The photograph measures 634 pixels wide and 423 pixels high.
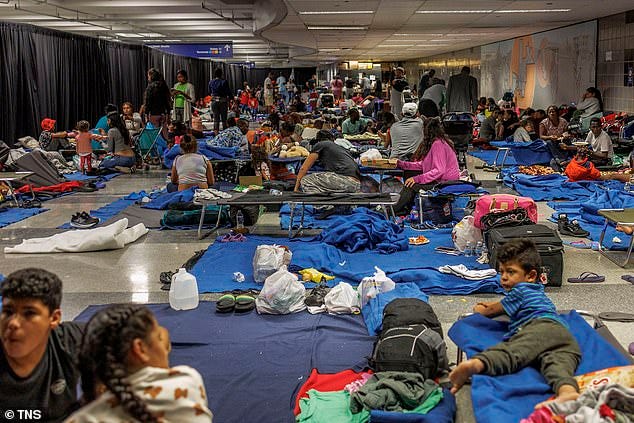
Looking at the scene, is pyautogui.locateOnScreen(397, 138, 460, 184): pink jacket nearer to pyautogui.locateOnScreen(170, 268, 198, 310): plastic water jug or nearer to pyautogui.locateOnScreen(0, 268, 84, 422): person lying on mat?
pyautogui.locateOnScreen(170, 268, 198, 310): plastic water jug

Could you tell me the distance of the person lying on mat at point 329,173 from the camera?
30.5ft

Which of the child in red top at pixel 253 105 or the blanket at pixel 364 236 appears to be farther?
the child in red top at pixel 253 105

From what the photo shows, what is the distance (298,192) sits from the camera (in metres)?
8.95

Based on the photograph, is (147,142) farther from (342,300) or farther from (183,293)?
(342,300)

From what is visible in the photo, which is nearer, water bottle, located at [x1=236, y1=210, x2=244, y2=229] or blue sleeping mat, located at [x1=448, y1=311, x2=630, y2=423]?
blue sleeping mat, located at [x1=448, y1=311, x2=630, y2=423]

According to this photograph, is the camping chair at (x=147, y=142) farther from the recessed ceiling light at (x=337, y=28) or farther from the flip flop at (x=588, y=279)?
the flip flop at (x=588, y=279)

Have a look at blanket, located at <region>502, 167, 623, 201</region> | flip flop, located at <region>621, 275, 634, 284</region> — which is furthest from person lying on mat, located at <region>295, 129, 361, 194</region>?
flip flop, located at <region>621, 275, 634, 284</region>

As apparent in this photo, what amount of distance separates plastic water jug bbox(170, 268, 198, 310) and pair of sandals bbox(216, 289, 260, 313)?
0.20 metres

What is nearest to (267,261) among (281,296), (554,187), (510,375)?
(281,296)

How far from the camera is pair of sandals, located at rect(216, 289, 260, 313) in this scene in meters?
5.93

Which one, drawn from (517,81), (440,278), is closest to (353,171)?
(440,278)

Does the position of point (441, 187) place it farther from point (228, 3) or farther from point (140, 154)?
point (228, 3)

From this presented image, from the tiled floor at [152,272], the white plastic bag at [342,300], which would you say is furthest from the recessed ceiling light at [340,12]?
the white plastic bag at [342,300]

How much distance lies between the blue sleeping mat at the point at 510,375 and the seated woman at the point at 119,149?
428 inches
